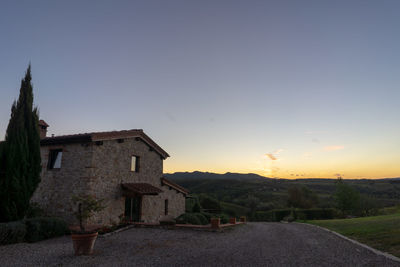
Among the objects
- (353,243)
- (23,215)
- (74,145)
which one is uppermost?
(74,145)

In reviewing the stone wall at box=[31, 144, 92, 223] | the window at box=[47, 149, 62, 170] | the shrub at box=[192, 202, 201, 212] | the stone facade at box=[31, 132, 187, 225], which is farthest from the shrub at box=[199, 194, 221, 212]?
the window at box=[47, 149, 62, 170]

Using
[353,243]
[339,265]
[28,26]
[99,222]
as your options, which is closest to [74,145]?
[99,222]

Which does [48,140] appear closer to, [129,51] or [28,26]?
[28,26]

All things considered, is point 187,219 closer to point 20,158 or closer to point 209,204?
point 20,158

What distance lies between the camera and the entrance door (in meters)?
18.0

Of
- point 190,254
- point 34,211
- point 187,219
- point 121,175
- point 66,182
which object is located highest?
point 121,175

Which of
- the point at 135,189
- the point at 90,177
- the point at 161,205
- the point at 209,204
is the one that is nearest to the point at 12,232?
the point at 90,177

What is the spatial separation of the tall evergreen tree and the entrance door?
258 inches

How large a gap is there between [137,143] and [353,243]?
15676mm

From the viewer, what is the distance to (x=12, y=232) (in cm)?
1052

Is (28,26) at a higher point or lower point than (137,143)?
higher

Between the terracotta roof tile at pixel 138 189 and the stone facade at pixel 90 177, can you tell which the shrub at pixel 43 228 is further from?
the terracotta roof tile at pixel 138 189

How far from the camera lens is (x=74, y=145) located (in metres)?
15.8

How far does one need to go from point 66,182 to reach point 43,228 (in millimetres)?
3730
